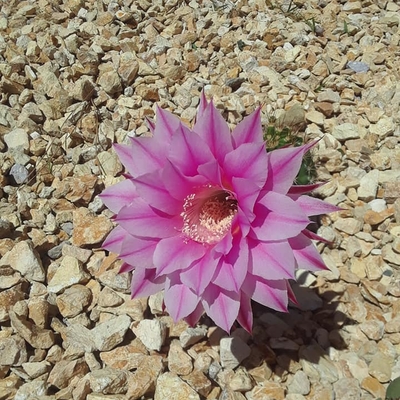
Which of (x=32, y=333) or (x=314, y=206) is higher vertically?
(x=314, y=206)

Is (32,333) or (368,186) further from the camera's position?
(368,186)

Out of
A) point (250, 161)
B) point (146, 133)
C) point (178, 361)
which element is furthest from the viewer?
point (146, 133)

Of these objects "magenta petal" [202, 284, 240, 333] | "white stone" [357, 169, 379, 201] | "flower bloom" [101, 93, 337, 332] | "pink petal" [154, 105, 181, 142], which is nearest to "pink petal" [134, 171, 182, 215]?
"flower bloom" [101, 93, 337, 332]

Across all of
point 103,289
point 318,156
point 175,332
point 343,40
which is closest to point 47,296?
point 103,289

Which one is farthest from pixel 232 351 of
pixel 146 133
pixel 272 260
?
pixel 146 133

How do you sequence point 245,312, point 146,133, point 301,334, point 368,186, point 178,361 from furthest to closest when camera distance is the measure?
1. point 146,133
2. point 368,186
3. point 301,334
4. point 178,361
5. point 245,312

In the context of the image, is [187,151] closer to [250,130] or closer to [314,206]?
[250,130]

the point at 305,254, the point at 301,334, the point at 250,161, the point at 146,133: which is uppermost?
the point at 250,161

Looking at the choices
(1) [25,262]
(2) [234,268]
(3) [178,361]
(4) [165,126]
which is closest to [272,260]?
(2) [234,268]
